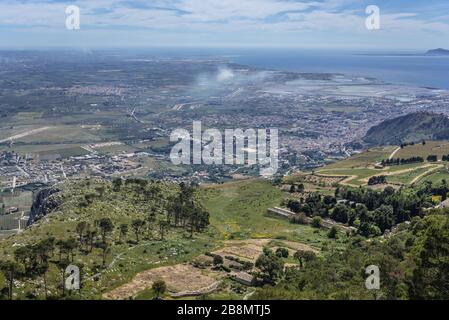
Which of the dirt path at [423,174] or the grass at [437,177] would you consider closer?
the grass at [437,177]

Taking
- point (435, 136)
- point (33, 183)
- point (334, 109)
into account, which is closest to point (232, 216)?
point (33, 183)

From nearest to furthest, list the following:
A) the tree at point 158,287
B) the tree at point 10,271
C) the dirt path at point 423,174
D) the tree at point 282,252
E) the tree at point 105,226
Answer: the tree at point 10,271, the tree at point 158,287, the tree at point 105,226, the tree at point 282,252, the dirt path at point 423,174

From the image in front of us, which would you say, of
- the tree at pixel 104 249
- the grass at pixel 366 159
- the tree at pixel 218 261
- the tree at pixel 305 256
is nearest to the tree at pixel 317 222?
the tree at pixel 305 256

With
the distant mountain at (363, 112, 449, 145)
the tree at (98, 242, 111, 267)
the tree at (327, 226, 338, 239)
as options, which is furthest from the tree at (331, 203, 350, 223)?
the distant mountain at (363, 112, 449, 145)

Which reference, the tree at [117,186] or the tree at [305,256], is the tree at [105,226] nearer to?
the tree at [305,256]

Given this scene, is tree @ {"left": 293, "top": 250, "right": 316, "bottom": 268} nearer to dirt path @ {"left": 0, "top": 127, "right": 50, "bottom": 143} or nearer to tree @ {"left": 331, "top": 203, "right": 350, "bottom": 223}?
tree @ {"left": 331, "top": 203, "right": 350, "bottom": 223}

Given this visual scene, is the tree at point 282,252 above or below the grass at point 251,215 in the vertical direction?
above

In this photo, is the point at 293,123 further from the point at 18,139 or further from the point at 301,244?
the point at 301,244

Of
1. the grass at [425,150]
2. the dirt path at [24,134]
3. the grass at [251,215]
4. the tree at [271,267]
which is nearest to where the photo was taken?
the tree at [271,267]
